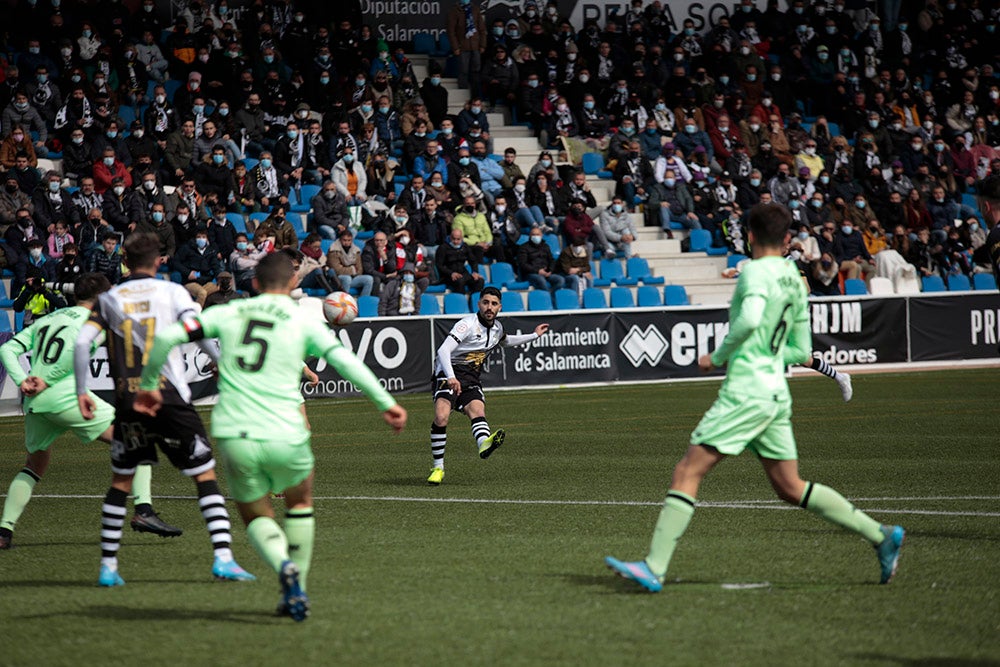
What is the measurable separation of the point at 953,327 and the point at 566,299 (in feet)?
28.4

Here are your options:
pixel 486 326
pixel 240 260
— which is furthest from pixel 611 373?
pixel 486 326

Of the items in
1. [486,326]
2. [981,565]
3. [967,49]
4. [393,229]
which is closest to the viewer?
[981,565]

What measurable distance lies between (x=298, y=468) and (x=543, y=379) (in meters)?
19.3

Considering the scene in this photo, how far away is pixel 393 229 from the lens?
27.9 metres

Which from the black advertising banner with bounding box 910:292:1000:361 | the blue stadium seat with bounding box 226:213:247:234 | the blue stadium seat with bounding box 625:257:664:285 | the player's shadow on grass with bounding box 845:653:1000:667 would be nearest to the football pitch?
the player's shadow on grass with bounding box 845:653:1000:667

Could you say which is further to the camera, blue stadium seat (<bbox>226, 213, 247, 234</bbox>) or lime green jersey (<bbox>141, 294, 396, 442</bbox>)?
blue stadium seat (<bbox>226, 213, 247, 234</bbox>)

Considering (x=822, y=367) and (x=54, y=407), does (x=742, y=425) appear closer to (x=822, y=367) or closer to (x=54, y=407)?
(x=822, y=367)

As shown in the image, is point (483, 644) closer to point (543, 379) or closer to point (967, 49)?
point (543, 379)

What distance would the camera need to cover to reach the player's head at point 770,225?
7797 millimetres

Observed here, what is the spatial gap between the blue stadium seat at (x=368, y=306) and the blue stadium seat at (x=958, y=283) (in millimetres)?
14690

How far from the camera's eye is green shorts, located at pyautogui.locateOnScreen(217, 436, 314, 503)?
6934mm

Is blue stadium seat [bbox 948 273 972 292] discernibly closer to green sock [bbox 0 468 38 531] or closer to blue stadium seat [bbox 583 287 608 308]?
blue stadium seat [bbox 583 287 608 308]

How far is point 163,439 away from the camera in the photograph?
8.66 meters

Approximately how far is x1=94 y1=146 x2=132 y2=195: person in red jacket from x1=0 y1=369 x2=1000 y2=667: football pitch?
32.9 ft
